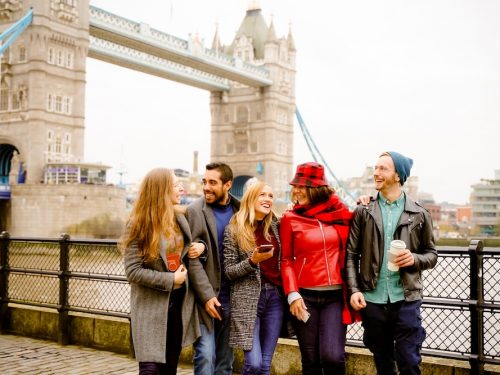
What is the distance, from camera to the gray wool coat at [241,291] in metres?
2.99

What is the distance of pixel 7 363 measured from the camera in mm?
4332

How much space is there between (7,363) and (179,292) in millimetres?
1996

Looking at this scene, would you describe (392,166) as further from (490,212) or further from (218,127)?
(490,212)

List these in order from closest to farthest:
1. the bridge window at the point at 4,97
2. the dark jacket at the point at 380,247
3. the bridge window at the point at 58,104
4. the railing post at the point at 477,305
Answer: the dark jacket at the point at 380,247 → the railing post at the point at 477,305 → the bridge window at the point at 4,97 → the bridge window at the point at 58,104

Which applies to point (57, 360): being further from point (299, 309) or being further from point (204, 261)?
point (299, 309)

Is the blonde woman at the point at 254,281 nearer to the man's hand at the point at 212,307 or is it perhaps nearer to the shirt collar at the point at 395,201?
the man's hand at the point at 212,307

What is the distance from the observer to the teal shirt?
9.72 ft

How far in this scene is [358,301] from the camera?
2926 millimetres

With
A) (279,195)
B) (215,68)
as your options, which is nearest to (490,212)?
(279,195)

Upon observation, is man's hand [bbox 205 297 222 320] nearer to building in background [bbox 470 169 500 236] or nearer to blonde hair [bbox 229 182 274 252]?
blonde hair [bbox 229 182 274 252]

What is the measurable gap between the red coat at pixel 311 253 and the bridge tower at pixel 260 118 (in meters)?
44.3

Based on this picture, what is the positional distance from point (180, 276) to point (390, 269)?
38.1 inches

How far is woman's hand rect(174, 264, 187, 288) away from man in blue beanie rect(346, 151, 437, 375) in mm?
771

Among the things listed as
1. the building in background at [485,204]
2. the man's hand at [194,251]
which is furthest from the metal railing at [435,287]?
the building in background at [485,204]
